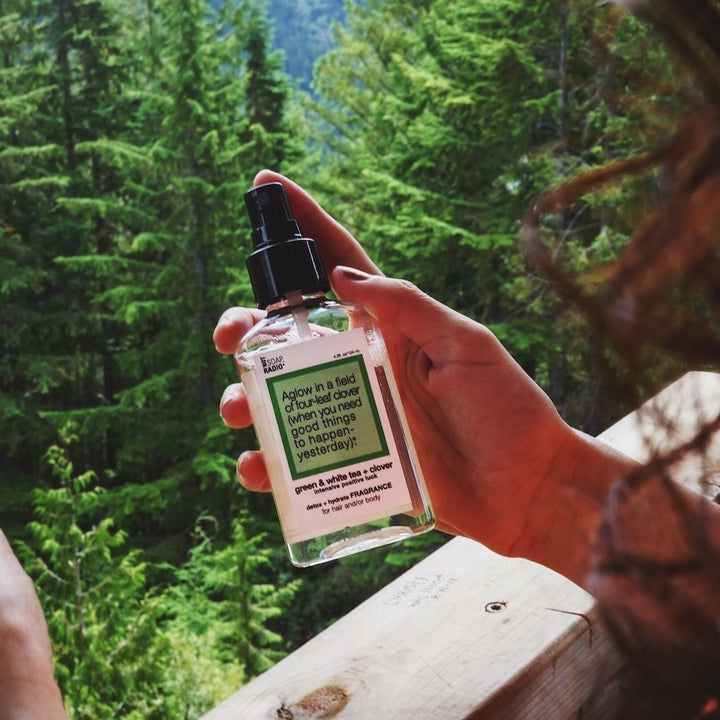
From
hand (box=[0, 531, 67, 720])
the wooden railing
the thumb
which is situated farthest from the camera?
the thumb

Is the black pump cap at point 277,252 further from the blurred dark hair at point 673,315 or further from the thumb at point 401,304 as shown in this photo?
the blurred dark hair at point 673,315

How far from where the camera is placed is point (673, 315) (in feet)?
0.73

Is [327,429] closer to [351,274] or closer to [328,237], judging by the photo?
[351,274]

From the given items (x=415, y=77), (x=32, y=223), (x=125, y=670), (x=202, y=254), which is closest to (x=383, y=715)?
(x=125, y=670)

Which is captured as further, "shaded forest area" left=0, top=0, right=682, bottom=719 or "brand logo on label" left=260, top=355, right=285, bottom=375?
"shaded forest area" left=0, top=0, right=682, bottom=719

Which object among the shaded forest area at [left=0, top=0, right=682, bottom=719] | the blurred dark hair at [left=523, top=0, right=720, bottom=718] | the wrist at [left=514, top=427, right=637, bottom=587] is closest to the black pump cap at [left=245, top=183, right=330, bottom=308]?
the wrist at [left=514, top=427, right=637, bottom=587]

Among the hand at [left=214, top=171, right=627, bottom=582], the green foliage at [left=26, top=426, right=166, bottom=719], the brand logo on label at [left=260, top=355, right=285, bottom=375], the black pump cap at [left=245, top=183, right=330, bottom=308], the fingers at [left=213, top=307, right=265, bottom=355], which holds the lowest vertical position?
the green foliage at [left=26, top=426, right=166, bottom=719]

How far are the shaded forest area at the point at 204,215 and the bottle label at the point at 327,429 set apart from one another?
3.90 m

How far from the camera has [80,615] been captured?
3451mm

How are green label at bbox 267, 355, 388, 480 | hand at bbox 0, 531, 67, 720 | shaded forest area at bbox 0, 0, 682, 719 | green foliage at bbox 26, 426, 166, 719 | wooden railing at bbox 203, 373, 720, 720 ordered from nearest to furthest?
hand at bbox 0, 531, 67, 720
wooden railing at bbox 203, 373, 720, 720
green label at bbox 267, 355, 388, 480
green foliage at bbox 26, 426, 166, 719
shaded forest area at bbox 0, 0, 682, 719

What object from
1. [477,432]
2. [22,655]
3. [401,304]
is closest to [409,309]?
[401,304]

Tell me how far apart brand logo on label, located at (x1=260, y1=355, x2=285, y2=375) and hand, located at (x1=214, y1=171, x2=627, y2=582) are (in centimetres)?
13

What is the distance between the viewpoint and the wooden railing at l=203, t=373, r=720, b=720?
526 mm

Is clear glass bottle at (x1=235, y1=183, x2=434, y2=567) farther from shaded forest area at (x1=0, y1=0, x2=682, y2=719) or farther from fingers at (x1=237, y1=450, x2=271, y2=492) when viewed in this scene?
shaded forest area at (x1=0, y1=0, x2=682, y2=719)
